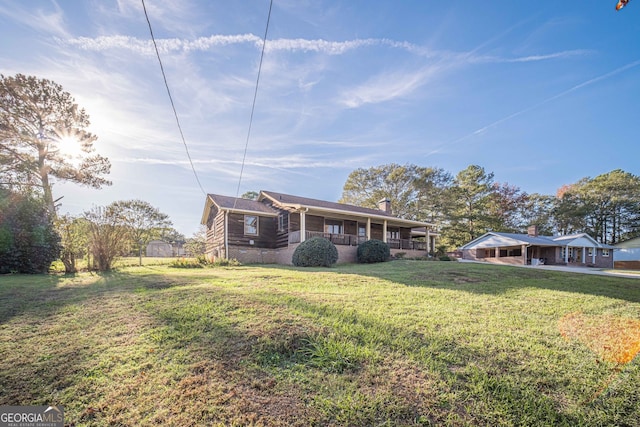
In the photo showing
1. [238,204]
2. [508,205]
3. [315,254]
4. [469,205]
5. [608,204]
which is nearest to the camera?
[315,254]

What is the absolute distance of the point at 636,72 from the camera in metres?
6.77

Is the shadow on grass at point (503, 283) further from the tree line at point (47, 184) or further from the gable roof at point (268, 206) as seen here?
the tree line at point (47, 184)

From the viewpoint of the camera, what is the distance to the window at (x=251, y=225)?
57.3ft

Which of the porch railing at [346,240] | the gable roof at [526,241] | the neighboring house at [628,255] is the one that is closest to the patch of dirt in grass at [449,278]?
the porch railing at [346,240]

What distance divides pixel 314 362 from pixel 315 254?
1025 cm

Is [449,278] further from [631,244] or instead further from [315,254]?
[631,244]

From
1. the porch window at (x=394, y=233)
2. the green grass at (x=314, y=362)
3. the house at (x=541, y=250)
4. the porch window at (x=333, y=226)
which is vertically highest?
the porch window at (x=333, y=226)

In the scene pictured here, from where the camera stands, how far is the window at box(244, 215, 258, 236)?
57.3 feet

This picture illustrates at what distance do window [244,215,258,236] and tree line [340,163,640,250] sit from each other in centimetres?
1844

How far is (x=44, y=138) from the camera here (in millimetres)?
18375

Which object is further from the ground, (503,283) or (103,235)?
(103,235)

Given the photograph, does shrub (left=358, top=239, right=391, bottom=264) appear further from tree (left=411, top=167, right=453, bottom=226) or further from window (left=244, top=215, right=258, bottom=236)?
tree (left=411, top=167, right=453, bottom=226)

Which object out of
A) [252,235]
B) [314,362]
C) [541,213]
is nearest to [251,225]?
[252,235]

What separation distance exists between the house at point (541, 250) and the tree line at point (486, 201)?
6.86m
